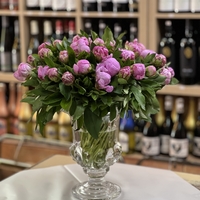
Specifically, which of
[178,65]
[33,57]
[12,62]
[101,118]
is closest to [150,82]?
[101,118]

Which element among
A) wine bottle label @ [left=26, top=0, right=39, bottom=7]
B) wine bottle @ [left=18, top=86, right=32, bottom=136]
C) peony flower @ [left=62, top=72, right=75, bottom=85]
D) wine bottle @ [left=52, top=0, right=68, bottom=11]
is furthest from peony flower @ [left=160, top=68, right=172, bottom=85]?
wine bottle @ [left=18, top=86, right=32, bottom=136]

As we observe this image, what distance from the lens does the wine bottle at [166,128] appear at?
2096 mm

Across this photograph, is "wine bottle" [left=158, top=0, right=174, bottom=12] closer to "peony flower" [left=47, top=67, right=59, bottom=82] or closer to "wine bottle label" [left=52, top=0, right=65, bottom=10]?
"wine bottle label" [left=52, top=0, right=65, bottom=10]

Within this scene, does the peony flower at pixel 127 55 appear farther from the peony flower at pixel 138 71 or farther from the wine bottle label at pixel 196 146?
the wine bottle label at pixel 196 146

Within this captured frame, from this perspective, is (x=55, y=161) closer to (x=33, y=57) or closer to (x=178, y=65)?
(x=33, y=57)

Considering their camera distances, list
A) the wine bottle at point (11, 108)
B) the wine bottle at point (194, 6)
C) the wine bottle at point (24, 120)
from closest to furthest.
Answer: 1. the wine bottle at point (194, 6)
2. the wine bottle at point (24, 120)
3. the wine bottle at point (11, 108)

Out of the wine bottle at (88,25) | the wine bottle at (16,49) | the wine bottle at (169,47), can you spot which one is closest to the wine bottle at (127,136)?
the wine bottle at (169,47)

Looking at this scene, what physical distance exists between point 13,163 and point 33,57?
57.0 inches

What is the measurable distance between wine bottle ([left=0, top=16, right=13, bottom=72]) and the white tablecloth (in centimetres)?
142

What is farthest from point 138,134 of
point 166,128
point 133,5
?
point 133,5

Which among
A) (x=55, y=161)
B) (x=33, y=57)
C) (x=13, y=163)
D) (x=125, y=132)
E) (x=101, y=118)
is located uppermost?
(x=33, y=57)

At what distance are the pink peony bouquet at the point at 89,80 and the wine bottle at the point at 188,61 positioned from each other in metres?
1.13

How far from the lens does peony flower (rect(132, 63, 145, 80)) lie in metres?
0.89

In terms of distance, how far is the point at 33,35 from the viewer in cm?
242
